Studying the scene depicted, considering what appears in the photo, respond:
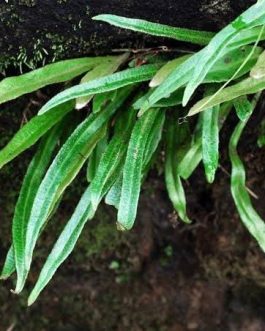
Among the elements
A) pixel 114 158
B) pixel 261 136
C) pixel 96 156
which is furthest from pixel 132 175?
pixel 261 136

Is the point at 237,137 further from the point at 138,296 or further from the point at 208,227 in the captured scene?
the point at 138,296

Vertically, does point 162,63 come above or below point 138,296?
above

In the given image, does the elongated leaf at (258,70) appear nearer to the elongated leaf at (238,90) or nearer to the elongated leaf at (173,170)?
the elongated leaf at (238,90)

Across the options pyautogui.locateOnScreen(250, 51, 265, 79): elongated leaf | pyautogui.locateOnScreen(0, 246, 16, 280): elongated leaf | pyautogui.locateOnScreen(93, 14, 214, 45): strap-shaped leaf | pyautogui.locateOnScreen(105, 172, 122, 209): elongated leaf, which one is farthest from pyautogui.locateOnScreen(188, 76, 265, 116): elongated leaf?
pyautogui.locateOnScreen(0, 246, 16, 280): elongated leaf

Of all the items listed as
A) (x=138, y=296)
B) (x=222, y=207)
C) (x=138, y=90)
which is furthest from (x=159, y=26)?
(x=138, y=296)

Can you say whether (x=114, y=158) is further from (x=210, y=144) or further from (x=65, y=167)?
(x=210, y=144)

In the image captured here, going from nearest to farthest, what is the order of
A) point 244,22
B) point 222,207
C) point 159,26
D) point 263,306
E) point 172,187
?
point 244,22 → point 159,26 → point 172,187 → point 222,207 → point 263,306

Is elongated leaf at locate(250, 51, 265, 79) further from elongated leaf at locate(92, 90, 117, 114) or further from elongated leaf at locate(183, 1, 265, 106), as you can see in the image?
elongated leaf at locate(92, 90, 117, 114)
